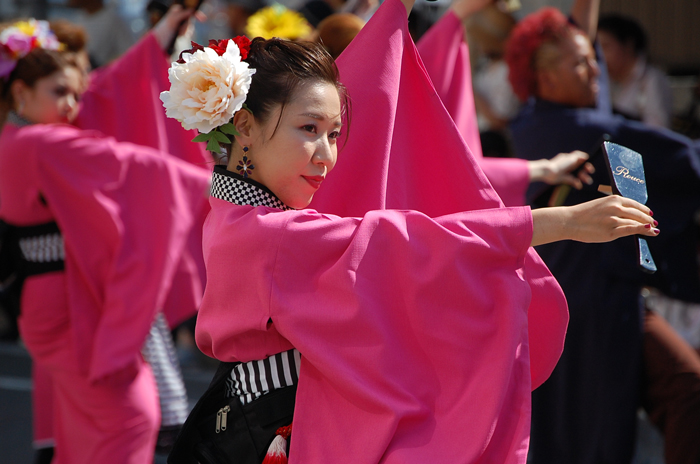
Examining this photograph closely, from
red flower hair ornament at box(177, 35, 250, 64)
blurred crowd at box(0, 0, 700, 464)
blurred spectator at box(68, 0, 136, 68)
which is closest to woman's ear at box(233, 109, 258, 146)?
red flower hair ornament at box(177, 35, 250, 64)

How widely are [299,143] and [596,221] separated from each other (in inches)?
22.9

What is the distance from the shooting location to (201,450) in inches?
68.0

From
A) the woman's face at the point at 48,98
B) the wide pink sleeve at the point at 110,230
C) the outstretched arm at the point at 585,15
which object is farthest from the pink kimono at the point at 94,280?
the outstretched arm at the point at 585,15

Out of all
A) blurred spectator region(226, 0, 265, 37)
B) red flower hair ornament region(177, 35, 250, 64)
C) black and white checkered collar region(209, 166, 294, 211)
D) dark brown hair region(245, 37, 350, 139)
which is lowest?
blurred spectator region(226, 0, 265, 37)

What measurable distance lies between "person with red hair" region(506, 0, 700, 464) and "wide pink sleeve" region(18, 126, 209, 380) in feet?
4.70

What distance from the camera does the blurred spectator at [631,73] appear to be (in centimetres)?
443

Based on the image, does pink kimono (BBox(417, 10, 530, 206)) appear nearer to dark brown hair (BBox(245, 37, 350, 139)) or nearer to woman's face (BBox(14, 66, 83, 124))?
dark brown hair (BBox(245, 37, 350, 139))

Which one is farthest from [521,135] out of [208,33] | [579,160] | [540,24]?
[208,33]

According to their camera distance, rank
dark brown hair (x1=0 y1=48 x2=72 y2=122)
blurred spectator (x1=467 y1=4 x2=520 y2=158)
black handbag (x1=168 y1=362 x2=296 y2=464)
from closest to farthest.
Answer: black handbag (x1=168 y1=362 x2=296 y2=464) < dark brown hair (x1=0 y1=48 x2=72 y2=122) < blurred spectator (x1=467 y1=4 x2=520 y2=158)

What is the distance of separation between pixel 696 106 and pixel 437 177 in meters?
3.22

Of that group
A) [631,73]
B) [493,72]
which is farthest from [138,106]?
[631,73]

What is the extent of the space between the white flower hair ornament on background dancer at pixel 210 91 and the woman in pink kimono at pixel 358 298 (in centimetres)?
1

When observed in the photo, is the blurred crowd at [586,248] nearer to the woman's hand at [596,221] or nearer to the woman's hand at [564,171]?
the woman's hand at [564,171]

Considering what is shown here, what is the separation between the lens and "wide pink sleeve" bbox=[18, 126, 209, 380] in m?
2.89
